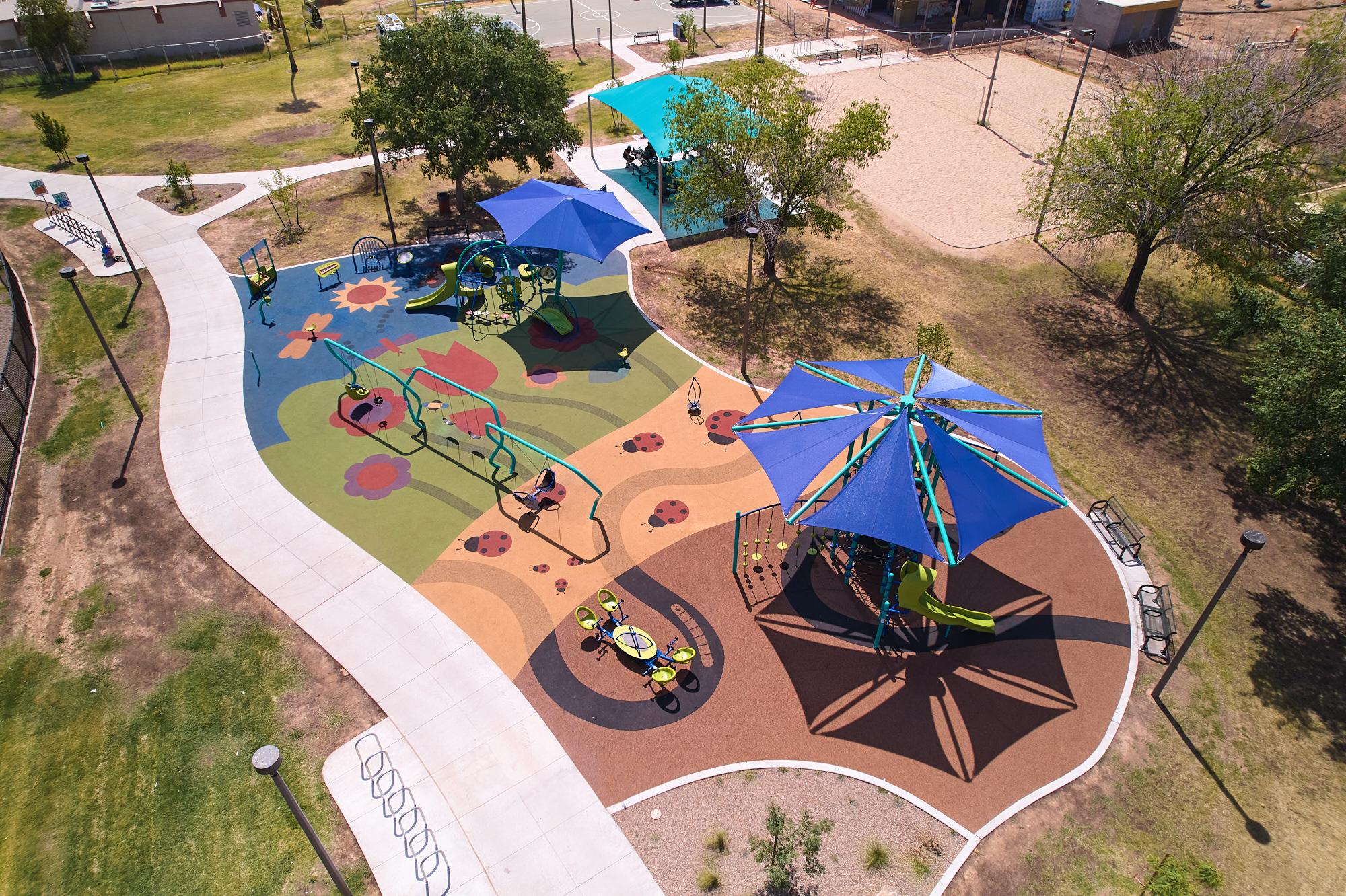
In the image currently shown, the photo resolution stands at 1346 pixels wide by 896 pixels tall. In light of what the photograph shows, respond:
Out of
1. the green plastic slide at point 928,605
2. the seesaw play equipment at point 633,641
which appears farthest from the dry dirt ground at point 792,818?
the green plastic slide at point 928,605

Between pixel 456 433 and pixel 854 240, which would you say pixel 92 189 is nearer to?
pixel 456 433

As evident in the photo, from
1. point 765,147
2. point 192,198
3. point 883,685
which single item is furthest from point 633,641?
point 192,198

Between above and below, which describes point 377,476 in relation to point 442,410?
below

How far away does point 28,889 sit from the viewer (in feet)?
47.3

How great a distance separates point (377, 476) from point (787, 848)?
15552 mm

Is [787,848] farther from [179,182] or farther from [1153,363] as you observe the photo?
[179,182]

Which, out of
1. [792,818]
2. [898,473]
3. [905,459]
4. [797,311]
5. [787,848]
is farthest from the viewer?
[797,311]

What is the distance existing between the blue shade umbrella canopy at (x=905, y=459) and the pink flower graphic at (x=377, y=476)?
10.5 meters

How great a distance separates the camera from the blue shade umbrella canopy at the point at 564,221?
1085 inches

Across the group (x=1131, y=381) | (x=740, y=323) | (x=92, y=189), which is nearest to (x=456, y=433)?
(x=740, y=323)

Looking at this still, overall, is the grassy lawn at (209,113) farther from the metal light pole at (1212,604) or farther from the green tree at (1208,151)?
the metal light pole at (1212,604)

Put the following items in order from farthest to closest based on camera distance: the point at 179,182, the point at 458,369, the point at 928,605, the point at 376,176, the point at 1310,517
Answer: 1. the point at 376,176
2. the point at 179,182
3. the point at 458,369
4. the point at 1310,517
5. the point at 928,605

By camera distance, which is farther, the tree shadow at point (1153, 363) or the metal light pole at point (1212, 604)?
the tree shadow at point (1153, 363)

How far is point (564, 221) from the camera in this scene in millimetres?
28000
